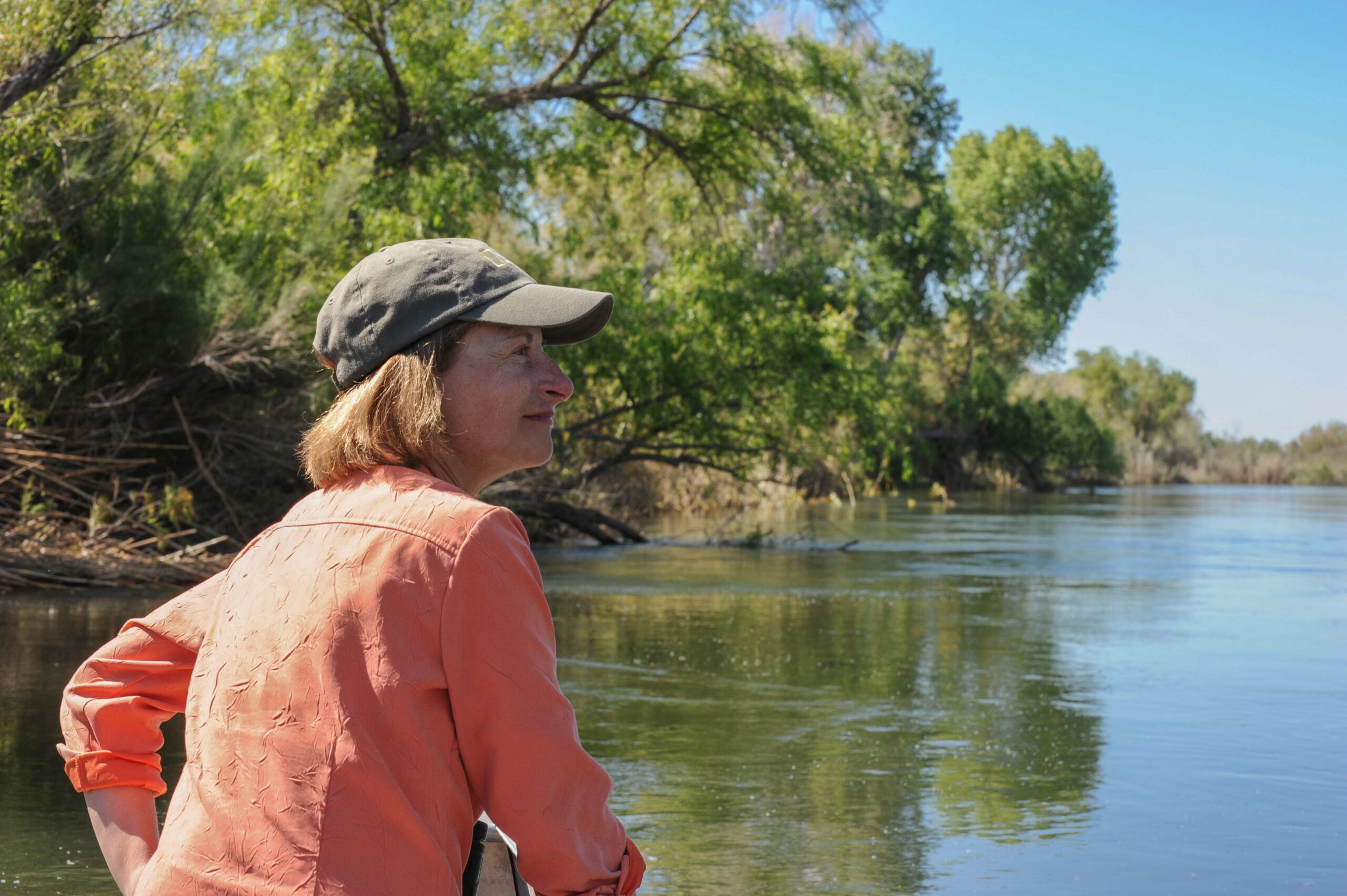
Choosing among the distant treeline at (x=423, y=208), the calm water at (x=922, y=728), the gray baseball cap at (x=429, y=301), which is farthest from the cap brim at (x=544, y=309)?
the distant treeline at (x=423, y=208)

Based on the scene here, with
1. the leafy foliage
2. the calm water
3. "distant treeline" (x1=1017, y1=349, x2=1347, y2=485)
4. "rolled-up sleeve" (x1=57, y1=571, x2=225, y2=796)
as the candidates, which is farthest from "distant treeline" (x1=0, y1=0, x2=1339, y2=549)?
"distant treeline" (x1=1017, y1=349, x2=1347, y2=485)

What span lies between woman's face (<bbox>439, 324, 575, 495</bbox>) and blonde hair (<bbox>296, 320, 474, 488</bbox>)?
0.06 ft

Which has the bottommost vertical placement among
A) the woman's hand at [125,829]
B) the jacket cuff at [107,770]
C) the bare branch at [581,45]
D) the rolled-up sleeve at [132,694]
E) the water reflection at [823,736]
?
the water reflection at [823,736]

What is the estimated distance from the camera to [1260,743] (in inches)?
309

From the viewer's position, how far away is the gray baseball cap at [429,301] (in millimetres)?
1931

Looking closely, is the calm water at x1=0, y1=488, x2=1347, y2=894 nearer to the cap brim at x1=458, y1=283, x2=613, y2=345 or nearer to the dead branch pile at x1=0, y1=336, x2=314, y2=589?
the dead branch pile at x1=0, y1=336, x2=314, y2=589

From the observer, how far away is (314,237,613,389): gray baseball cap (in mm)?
1931

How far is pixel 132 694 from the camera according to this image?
2.09 metres

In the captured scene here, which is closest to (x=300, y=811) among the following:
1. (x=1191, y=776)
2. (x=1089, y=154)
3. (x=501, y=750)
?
(x=501, y=750)

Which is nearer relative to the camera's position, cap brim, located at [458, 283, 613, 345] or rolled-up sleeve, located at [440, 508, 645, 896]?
rolled-up sleeve, located at [440, 508, 645, 896]

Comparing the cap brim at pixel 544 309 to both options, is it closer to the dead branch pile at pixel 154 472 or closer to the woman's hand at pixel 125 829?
the woman's hand at pixel 125 829

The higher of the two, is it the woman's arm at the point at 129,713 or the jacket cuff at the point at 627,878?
the woman's arm at the point at 129,713

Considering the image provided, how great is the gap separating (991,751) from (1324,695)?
3.21 meters

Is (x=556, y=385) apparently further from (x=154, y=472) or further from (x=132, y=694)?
(x=154, y=472)
